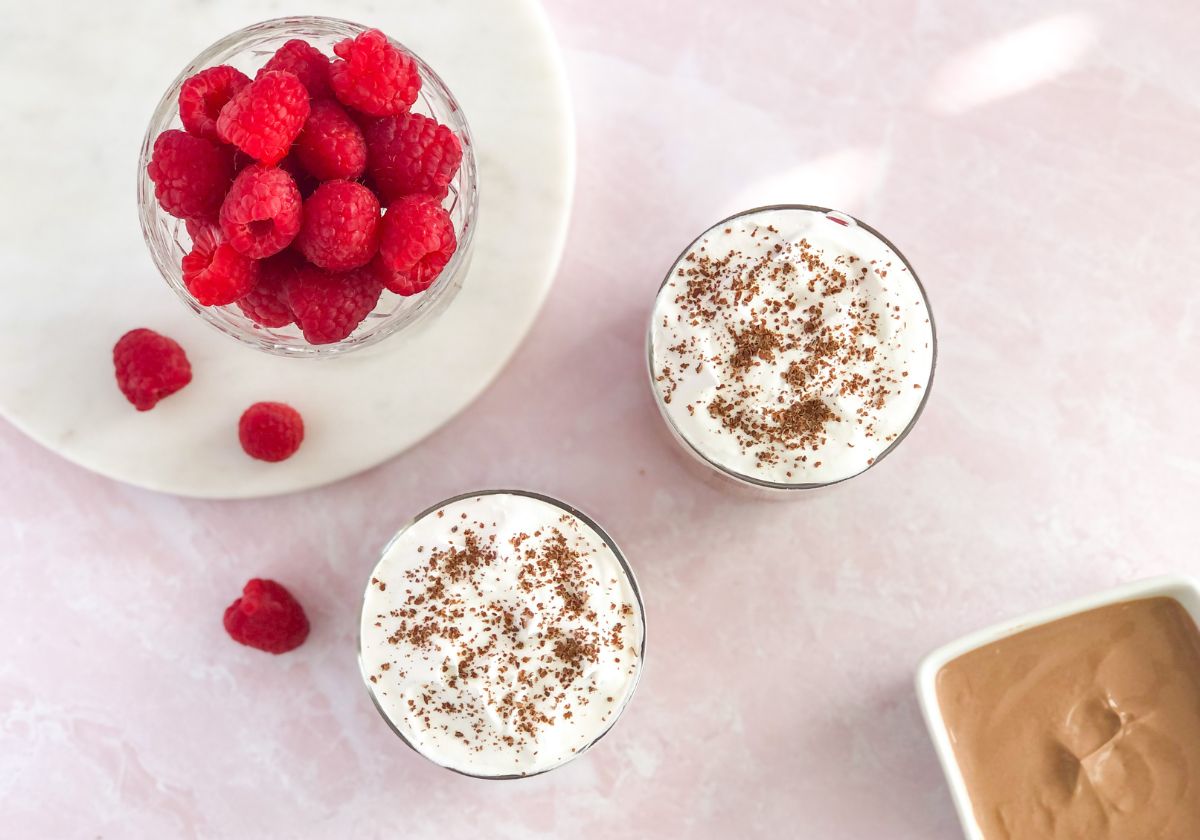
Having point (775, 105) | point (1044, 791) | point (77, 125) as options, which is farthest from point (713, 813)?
point (77, 125)

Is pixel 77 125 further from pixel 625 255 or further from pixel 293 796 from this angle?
pixel 293 796

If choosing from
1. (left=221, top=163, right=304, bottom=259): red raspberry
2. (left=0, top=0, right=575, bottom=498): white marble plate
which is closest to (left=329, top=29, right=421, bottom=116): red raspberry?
(left=221, top=163, right=304, bottom=259): red raspberry

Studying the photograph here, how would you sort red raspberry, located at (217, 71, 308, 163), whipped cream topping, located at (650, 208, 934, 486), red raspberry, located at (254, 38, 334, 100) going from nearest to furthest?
red raspberry, located at (217, 71, 308, 163) → red raspberry, located at (254, 38, 334, 100) → whipped cream topping, located at (650, 208, 934, 486)

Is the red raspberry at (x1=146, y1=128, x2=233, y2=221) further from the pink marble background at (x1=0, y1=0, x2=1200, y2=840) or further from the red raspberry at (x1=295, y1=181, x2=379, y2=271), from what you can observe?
the pink marble background at (x1=0, y1=0, x2=1200, y2=840)

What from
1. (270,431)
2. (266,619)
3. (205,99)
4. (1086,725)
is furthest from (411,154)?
(1086,725)

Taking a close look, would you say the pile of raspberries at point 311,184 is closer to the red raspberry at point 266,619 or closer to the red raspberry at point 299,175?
the red raspberry at point 299,175

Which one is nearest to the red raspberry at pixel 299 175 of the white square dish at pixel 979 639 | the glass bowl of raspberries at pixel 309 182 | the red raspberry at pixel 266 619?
the glass bowl of raspberries at pixel 309 182

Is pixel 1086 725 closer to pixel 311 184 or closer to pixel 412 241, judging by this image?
pixel 412 241
